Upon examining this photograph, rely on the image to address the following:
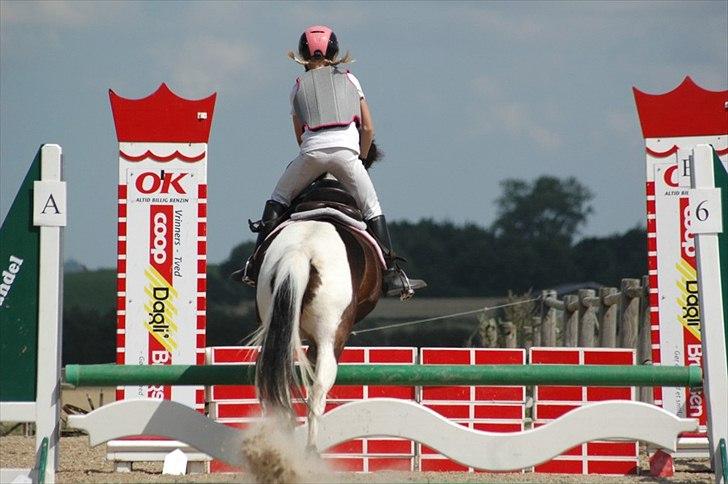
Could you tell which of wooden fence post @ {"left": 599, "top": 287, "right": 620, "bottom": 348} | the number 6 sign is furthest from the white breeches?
wooden fence post @ {"left": 599, "top": 287, "right": 620, "bottom": 348}

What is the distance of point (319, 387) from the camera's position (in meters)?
4.73

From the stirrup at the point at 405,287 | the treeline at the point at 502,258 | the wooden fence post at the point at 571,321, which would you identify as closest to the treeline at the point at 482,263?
the treeline at the point at 502,258

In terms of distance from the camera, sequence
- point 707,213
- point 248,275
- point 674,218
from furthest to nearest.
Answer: point 674,218, point 248,275, point 707,213

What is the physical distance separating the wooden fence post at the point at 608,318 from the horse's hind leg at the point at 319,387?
652cm

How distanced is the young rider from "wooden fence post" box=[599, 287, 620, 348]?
5696 millimetres

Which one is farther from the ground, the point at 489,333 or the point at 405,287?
the point at 489,333

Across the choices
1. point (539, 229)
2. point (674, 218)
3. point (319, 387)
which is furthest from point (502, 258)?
point (319, 387)

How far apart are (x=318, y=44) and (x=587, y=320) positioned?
282 inches

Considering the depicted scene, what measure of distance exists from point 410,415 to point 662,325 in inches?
131

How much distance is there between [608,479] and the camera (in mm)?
6641

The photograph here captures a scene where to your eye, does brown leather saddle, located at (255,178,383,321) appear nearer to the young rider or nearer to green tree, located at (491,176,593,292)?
the young rider

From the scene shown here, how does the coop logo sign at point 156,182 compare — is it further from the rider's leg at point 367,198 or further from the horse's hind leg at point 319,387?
the horse's hind leg at point 319,387

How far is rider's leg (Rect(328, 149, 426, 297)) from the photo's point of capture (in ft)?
18.2

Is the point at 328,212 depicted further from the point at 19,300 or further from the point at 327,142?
the point at 19,300
